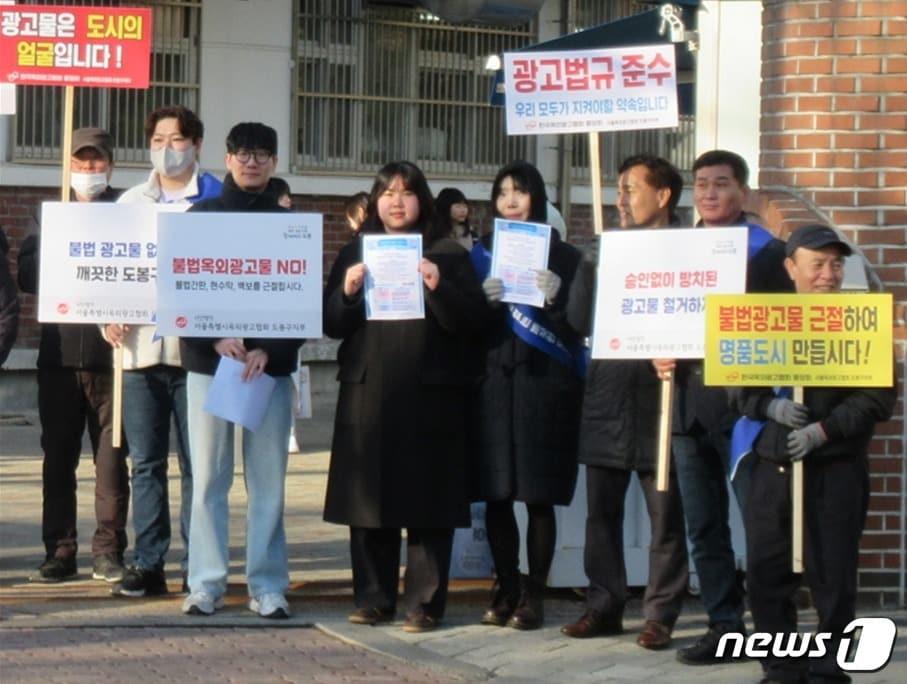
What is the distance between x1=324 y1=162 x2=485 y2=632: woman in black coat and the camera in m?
8.55

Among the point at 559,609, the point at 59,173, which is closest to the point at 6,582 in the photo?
the point at 559,609

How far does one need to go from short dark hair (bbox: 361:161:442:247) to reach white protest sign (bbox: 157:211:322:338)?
0.80 ft

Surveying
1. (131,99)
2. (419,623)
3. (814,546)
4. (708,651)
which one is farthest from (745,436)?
(131,99)

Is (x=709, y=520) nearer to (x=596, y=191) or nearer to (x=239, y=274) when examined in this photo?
(x=596, y=191)

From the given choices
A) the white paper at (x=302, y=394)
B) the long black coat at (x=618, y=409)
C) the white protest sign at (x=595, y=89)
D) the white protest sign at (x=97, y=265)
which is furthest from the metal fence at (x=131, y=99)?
the long black coat at (x=618, y=409)

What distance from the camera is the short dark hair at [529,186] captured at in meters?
8.61

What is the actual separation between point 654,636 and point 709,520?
522 millimetres

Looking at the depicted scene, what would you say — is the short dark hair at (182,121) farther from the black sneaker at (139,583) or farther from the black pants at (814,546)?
the black pants at (814,546)

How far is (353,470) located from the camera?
869 cm

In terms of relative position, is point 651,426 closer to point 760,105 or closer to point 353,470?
point 353,470

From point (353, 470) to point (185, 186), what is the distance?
152 cm

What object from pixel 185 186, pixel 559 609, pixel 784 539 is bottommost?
pixel 559 609

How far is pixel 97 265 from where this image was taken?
29.1 ft

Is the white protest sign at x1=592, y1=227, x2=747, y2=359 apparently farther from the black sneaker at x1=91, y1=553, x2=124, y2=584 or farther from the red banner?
the black sneaker at x1=91, y1=553, x2=124, y2=584
